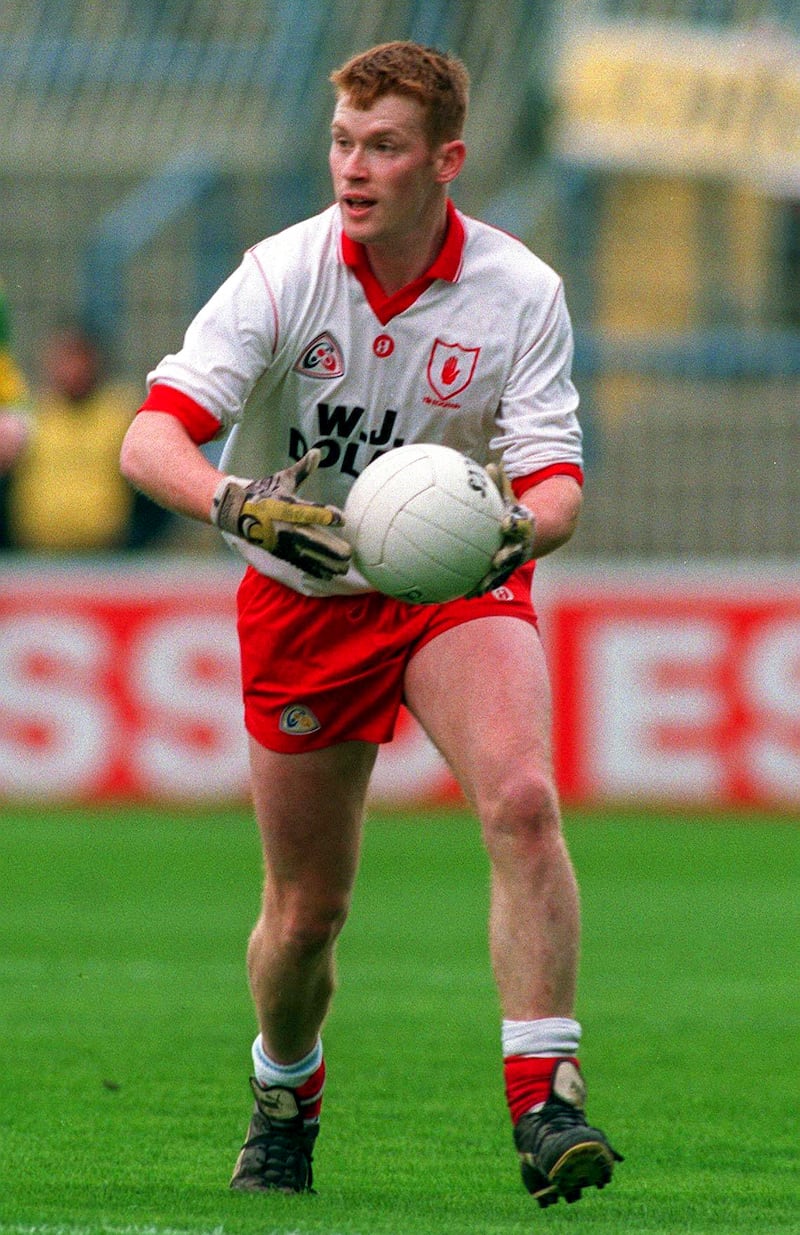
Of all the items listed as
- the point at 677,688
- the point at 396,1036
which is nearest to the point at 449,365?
the point at 396,1036

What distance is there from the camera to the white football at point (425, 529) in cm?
487

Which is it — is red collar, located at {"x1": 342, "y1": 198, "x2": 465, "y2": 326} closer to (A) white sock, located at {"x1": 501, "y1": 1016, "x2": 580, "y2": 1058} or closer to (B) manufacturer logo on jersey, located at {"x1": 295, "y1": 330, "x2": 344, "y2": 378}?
(B) manufacturer logo on jersey, located at {"x1": 295, "y1": 330, "x2": 344, "y2": 378}

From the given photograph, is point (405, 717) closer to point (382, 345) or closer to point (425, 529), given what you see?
point (382, 345)

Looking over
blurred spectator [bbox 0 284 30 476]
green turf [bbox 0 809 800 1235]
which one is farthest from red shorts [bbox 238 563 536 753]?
blurred spectator [bbox 0 284 30 476]

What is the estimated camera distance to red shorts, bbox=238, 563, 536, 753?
538 centimetres

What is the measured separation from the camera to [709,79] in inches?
623

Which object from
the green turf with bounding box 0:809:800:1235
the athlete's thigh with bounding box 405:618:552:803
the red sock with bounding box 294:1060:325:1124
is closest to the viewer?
the athlete's thigh with bounding box 405:618:552:803

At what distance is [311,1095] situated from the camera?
567 cm

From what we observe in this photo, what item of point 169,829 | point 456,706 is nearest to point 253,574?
point 456,706

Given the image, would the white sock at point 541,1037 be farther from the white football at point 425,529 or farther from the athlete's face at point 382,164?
the athlete's face at point 382,164

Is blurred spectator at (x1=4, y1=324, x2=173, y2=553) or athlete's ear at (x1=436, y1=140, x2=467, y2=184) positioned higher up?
athlete's ear at (x1=436, y1=140, x2=467, y2=184)

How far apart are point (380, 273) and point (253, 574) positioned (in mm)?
765

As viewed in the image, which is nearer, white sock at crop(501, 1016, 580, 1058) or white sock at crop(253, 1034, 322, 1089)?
white sock at crop(501, 1016, 580, 1058)

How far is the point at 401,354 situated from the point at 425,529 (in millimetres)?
639
